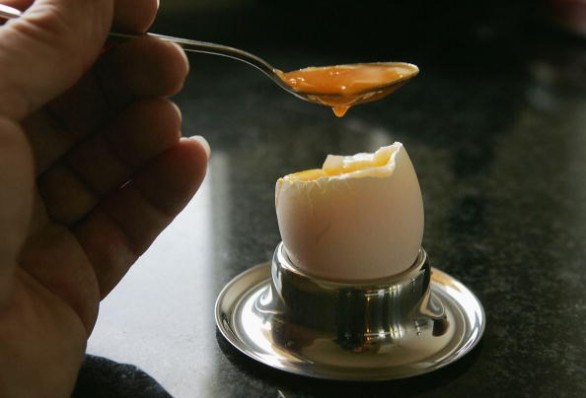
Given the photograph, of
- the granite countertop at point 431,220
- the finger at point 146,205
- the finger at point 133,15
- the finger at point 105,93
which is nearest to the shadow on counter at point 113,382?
the granite countertop at point 431,220

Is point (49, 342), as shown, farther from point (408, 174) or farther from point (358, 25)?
point (358, 25)

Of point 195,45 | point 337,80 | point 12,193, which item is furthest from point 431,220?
point 12,193

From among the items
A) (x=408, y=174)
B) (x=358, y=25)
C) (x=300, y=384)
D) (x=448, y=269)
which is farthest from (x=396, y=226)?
(x=358, y=25)

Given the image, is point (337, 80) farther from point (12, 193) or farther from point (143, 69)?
point (12, 193)

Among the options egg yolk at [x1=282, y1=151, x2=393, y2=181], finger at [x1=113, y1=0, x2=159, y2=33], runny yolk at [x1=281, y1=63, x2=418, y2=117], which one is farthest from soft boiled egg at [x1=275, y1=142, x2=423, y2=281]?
finger at [x1=113, y1=0, x2=159, y2=33]

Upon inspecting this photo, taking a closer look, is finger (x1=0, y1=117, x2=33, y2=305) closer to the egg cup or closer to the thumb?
the thumb

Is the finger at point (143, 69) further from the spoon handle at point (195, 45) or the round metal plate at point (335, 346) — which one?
the round metal plate at point (335, 346)
